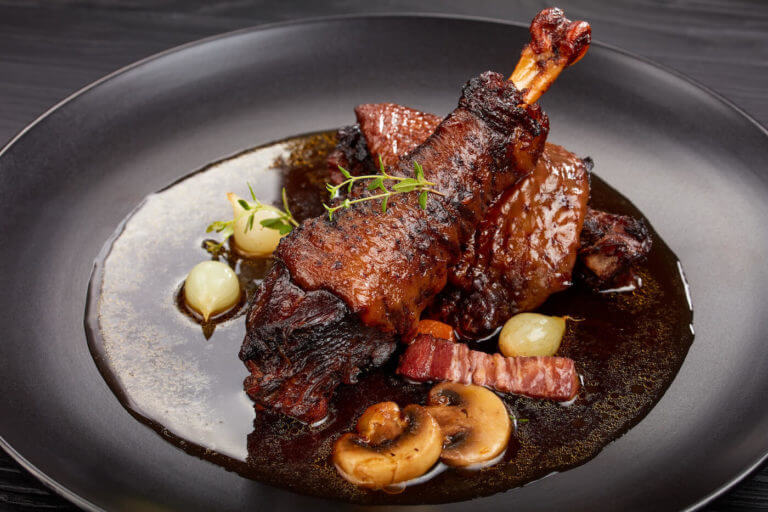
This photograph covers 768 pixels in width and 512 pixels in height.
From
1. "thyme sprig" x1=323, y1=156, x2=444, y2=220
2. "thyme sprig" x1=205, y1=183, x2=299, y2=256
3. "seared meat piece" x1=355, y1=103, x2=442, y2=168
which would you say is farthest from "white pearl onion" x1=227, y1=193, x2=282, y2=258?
"thyme sprig" x1=323, y1=156, x2=444, y2=220

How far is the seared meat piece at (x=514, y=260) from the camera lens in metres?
3.21

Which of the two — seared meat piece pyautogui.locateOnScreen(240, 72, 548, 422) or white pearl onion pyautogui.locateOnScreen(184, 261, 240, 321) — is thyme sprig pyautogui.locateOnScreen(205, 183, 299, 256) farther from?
seared meat piece pyautogui.locateOnScreen(240, 72, 548, 422)

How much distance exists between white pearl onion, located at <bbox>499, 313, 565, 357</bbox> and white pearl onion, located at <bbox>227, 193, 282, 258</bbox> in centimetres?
119

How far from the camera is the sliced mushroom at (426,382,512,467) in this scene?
272 centimetres

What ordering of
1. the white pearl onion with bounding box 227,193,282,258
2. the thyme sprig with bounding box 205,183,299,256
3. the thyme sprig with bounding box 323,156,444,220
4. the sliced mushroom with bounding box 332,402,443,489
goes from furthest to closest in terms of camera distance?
the white pearl onion with bounding box 227,193,282,258 → the thyme sprig with bounding box 205,183,299,256 → the thyme sprig with bounding box 323,156,444,220 → the sliced mushroom with bounding box 332,402,443,489

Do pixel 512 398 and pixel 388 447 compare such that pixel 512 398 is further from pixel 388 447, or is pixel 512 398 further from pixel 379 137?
pixel 379 137

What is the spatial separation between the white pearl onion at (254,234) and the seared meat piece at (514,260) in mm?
883

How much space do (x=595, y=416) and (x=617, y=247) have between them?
774 mm

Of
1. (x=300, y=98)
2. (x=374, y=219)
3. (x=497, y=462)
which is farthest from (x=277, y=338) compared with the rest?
(x=300, y=98)

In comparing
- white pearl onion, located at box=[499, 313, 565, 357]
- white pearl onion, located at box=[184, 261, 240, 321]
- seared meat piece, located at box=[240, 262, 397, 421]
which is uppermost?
Answer: white pearl onion, located at box=[184, 261, 240, 321]

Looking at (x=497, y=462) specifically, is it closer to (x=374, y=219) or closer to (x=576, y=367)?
(x=576, y=367)

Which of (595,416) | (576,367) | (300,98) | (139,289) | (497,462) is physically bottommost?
(497,462)

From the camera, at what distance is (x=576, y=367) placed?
3123mm

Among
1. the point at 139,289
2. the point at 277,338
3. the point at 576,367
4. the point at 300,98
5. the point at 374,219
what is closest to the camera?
the point at 277,338
